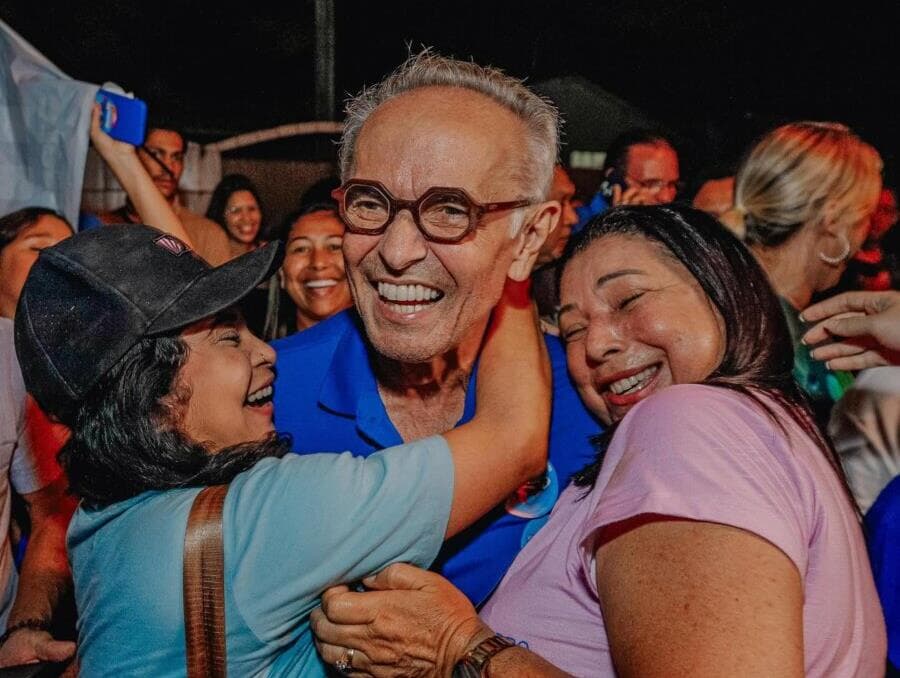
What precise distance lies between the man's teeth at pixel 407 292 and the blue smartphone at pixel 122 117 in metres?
2.03

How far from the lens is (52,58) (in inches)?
337

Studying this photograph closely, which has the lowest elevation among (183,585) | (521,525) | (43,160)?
(521,525)

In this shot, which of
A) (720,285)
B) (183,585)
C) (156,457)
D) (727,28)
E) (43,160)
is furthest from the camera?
(727,28)

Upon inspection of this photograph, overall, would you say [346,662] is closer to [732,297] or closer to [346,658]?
[346,658]

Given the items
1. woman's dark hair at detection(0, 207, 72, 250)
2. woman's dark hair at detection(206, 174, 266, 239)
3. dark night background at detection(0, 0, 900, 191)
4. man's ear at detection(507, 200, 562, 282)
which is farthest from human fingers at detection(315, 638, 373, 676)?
dark night background at detection(0, 0, 900, 191)

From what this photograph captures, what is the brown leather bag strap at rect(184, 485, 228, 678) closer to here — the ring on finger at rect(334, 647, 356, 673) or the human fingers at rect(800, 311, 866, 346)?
the ring on finger at rect(334, 647, 356, 673)

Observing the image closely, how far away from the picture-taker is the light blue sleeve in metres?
1.40

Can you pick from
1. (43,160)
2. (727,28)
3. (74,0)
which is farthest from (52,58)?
(727,28)

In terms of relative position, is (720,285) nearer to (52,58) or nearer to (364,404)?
(364,404)

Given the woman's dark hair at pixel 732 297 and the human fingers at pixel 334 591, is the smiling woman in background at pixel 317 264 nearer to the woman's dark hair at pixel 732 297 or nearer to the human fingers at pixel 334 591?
the woman's dark hair at pixel 732 297

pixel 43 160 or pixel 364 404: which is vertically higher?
pixel 43 160

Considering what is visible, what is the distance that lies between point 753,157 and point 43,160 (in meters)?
3.08

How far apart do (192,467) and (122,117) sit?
2.46 meters

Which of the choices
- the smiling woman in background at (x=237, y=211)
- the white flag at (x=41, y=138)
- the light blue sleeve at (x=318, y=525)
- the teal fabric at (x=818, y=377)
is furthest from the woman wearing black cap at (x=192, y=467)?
the smiling woman in background at (x=237, y=211)
